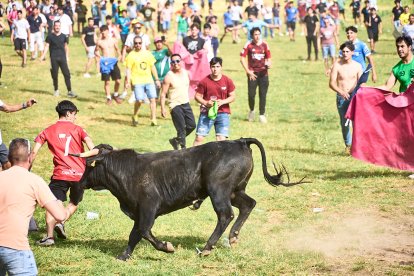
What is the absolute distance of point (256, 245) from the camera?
973 cm

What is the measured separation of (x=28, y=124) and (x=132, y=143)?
12.3 ft

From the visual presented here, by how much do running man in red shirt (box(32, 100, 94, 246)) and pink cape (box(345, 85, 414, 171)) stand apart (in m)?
5.54

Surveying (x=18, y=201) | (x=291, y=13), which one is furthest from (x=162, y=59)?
(x=291, y=13)

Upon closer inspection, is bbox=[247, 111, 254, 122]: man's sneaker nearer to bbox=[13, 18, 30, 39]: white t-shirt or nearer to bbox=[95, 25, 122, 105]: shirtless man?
bbox=[95, 25, 122, 105]: shirtless man

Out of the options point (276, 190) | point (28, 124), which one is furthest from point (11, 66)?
point (276, 190)

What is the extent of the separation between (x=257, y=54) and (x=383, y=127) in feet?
21.2

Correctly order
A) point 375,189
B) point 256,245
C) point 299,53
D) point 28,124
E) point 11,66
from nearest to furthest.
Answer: point 256,245
point 375,189
point 28,124
point 11,66
point 299,53

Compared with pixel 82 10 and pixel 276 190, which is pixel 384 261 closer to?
pixel 276 190

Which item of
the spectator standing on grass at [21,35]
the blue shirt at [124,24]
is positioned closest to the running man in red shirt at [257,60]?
the spectator standing on grass at [21,35]

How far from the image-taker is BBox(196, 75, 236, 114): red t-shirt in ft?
43.7

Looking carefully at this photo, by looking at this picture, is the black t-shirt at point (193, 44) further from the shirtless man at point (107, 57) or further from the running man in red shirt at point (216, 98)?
the running man in red shirt at point (216, 98)

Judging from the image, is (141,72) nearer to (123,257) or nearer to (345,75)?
(345,75)

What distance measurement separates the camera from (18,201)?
258 inches

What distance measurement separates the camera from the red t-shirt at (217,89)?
13.3 meters
